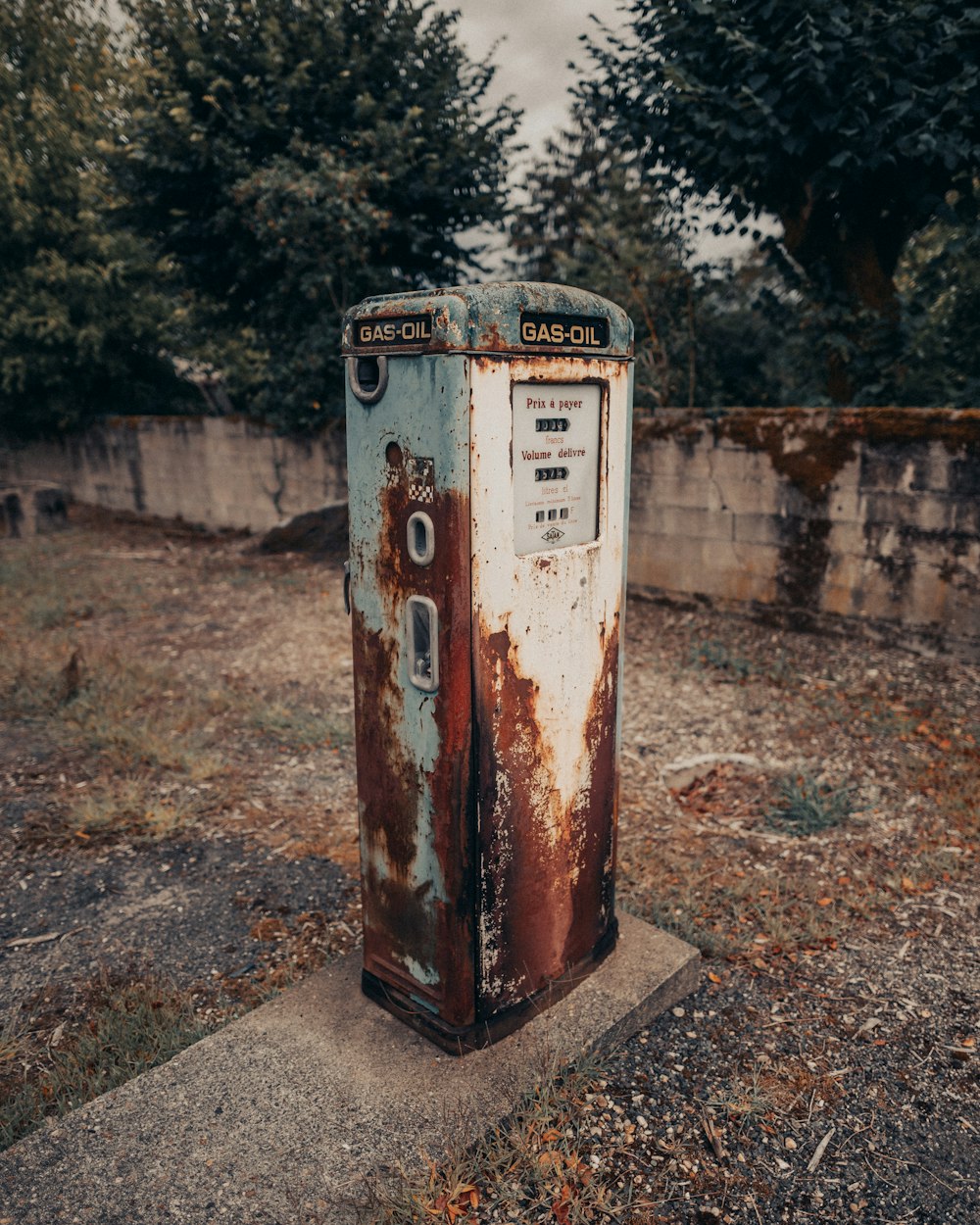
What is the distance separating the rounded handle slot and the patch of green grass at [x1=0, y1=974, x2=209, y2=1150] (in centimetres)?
167

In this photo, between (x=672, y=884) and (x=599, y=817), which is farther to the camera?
(x=672, y=884)

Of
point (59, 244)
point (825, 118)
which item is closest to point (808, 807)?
point (825, 118)

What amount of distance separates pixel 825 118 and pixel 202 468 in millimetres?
8774

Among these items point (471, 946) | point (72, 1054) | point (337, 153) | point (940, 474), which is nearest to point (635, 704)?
point (940, 474)

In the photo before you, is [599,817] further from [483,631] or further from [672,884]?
[672,884]

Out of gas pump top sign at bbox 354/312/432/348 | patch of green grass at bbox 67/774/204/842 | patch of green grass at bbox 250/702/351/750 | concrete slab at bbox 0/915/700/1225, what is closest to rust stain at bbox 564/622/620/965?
concrete slab at bbox 0/915/700/1225

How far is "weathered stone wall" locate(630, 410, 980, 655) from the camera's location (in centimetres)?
544

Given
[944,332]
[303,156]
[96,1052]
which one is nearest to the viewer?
[96,1052]

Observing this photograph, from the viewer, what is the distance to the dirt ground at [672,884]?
84.0 inches

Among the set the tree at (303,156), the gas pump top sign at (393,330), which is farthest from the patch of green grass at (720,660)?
the tree at (303,156)

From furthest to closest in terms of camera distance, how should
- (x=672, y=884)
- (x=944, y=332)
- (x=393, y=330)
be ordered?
(x=944, y=332)
(x=672, y=884)
(x=393, y=330)

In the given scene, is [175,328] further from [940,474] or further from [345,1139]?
[345,1139]

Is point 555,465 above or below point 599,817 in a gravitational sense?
above

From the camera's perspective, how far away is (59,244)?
1273cm
